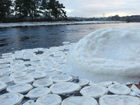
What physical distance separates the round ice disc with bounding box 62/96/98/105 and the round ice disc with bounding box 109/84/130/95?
0.36 meters

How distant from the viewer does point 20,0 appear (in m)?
30.0

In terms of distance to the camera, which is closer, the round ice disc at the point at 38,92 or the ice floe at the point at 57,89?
the ice floe at the point at 57,89

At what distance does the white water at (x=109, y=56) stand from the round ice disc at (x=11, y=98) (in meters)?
1.09

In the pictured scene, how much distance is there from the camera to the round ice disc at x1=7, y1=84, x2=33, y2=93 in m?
2.11

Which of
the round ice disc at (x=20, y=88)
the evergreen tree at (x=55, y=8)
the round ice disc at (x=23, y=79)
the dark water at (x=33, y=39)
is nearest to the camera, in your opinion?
the round ice disc at (x=20, y=88)

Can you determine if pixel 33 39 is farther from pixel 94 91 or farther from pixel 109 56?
pixel 94 91

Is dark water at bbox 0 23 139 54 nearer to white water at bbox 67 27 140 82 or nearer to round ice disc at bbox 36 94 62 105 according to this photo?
white water at bbox 67 27 140 82

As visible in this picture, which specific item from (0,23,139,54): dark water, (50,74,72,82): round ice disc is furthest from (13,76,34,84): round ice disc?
(0,23,139,54): dark water

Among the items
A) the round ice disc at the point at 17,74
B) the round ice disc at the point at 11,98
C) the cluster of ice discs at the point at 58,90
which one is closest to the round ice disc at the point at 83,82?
the cluster of ice discs at the point at 58,90

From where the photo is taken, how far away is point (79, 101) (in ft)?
5.87

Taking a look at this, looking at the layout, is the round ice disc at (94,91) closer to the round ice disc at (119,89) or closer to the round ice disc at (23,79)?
the round ice disc at (119,89)

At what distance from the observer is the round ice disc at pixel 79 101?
174 centimetres

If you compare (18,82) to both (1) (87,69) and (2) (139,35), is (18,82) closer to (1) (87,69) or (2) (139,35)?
(1) (87,69)

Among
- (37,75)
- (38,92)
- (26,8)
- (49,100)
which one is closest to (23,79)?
(37,75)
